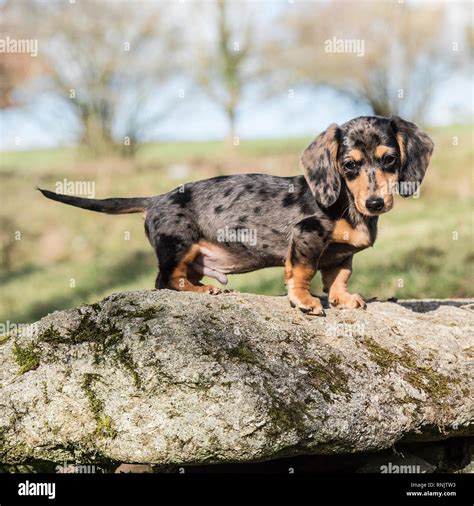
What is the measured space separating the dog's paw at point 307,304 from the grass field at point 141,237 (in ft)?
15.4

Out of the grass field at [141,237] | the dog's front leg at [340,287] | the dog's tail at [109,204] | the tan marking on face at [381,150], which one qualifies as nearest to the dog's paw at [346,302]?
the dog's front leg at [340,287]

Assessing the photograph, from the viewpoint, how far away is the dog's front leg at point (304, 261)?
5.18m

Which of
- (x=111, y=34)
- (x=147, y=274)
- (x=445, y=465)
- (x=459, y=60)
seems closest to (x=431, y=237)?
(x=147, y=274)

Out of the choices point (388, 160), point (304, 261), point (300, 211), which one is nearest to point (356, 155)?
point (388, 160)

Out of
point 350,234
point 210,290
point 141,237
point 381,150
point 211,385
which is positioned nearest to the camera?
point 211,385

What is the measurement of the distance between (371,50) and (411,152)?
26.9 meters

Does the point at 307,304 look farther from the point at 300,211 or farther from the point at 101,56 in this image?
the point at 101,56

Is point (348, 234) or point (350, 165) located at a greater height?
point (350, 165)

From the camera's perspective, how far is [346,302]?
552 cm

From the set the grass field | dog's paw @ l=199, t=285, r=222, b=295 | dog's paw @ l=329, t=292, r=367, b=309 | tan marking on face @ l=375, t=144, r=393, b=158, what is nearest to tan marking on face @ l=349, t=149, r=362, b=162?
tan marking on face @ l=375, t=144, r=393, b=158

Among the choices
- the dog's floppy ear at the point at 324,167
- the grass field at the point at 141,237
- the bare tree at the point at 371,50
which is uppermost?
the bare tree at the point at 371,50

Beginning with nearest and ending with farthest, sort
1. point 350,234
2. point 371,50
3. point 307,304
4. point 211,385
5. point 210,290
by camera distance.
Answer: point 211,385 < point 307,304 < point 350,234 < point 210,290 < point 371,50

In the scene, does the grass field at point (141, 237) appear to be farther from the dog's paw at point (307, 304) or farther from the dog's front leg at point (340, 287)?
the dog's paw at point (307, 304)

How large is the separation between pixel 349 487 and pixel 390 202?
1923mm
